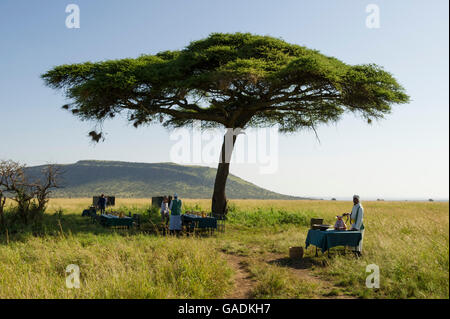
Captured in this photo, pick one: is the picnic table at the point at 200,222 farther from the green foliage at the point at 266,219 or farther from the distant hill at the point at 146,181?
the distant hill at the point at 146,181

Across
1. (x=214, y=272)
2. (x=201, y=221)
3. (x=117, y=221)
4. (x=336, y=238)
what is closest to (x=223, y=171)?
(x=201, y=221)

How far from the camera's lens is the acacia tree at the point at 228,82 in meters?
18.0

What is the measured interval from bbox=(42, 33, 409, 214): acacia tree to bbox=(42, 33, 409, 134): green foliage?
2.0 inches

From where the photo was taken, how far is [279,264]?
32.1 ft

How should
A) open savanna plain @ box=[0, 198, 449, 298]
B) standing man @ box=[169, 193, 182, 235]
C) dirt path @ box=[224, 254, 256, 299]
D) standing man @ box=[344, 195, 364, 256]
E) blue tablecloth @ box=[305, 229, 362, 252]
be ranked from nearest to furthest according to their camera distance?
open savanna plain @ box=[0, 198, 449, 298] → dirt path @ box=[224, 254, 256, 299] → blue tablecloth @ box=[305, 229, 362, 252] → standing man @ box=[344, 195, 364, 256] → standing man @ box=[169, 193, 182, 235]

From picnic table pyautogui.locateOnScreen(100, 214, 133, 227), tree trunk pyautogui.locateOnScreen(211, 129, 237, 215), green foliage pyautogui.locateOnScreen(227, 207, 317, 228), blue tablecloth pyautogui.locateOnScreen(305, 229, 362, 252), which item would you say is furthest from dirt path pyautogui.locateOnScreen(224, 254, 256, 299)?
tree trunk pyautogui.locateOnScreen(211, 129, 237, 215)

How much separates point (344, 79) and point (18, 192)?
57.6 feet

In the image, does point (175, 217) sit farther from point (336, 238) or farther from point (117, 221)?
point (336, 238)

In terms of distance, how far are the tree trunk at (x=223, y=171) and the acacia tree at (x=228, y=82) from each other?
7 centimetres

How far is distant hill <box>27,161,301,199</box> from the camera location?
148m

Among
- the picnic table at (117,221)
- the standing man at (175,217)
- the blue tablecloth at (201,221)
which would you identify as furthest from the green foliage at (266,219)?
the picnic table at (117,221)

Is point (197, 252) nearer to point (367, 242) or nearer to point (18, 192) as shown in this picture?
point (367, 242)

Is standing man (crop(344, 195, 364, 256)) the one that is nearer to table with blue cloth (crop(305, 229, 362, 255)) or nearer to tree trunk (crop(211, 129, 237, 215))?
table with blue cloth (crop(305, 229, 362, 255))

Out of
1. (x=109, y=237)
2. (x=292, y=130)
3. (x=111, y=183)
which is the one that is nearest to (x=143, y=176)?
(x=111, y=183)
